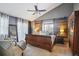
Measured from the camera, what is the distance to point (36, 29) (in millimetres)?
2398

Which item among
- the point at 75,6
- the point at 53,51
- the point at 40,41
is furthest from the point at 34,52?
the point at 75,6

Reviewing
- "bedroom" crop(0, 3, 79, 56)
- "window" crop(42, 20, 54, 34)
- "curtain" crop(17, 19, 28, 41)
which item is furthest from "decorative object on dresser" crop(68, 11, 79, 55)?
"curtain" crop(17, 19, 28, 41)

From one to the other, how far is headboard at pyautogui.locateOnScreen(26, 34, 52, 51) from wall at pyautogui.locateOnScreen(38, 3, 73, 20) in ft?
1.36

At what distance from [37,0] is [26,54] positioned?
1.15 metres

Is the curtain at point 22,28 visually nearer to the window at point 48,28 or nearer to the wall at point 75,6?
the window at point 48,28

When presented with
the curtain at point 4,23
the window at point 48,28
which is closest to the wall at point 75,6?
the window at point 48,28

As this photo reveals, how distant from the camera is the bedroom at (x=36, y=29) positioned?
7.38 feet

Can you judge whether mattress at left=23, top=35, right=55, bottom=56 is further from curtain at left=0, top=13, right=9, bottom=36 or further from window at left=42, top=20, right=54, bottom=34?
curtain at left=0, top=13, right=9, bottom=36

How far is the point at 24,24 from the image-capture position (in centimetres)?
240

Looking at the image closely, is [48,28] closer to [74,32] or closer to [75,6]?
[74,32]

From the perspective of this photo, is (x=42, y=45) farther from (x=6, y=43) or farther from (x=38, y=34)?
(x=6, y=43)

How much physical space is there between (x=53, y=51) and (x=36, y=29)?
1.93 feet

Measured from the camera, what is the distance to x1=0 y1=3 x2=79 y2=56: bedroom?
2.25 meters

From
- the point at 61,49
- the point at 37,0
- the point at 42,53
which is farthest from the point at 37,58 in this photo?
the point at 37,0
